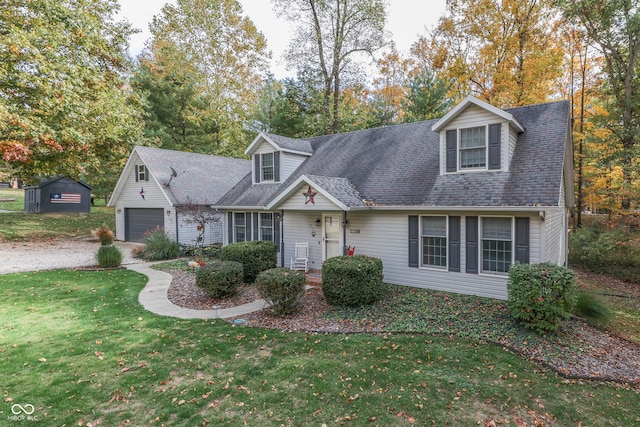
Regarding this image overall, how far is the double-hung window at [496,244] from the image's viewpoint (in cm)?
850

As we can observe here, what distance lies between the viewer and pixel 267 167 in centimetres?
1446

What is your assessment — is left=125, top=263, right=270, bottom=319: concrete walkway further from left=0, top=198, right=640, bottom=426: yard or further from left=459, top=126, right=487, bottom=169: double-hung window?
left=459, top=126, right=487, bottom=169: double-hung window

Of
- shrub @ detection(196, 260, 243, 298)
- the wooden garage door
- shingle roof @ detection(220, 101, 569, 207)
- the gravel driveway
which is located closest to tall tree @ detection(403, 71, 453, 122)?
shingle roof @ detection(220, 101, 569, 207)

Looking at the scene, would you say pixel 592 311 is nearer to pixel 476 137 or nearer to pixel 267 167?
pixel 476 137

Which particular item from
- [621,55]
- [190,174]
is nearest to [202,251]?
[190,174]

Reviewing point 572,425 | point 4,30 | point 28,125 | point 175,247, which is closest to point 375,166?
point 572,425

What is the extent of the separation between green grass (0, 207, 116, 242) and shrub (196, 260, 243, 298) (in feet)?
59.4

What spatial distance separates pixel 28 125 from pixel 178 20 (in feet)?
53.6

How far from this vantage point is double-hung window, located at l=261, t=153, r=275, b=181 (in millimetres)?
14359

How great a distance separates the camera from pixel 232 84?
82.3 feet

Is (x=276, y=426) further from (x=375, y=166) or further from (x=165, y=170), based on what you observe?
(x=165, y=170)

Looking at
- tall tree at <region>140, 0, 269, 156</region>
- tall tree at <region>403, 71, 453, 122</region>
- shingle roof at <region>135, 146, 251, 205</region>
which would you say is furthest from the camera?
tall tree at <region>140, 0, 269, 156</region>

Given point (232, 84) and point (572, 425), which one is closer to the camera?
point (572, 425)

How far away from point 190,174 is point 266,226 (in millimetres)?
8380
